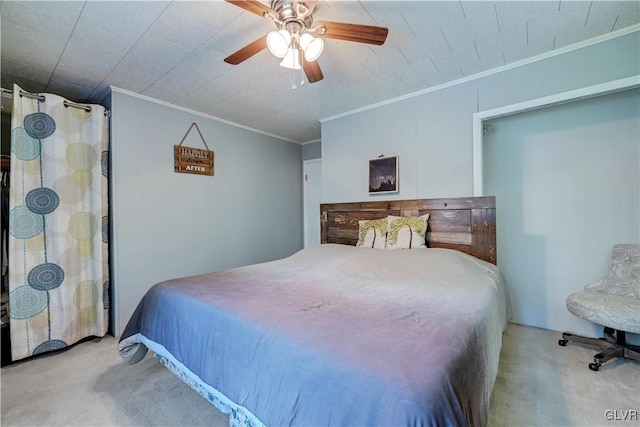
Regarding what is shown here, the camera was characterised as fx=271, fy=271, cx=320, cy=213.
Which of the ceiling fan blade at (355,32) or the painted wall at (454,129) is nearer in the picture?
the ceiling fan blade at (355,32)

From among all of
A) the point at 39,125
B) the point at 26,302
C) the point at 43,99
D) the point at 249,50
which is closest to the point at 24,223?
the point at 26,302

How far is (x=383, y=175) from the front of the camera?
3.16m

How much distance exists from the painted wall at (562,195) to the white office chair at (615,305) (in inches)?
7.3

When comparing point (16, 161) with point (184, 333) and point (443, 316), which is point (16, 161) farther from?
point (443, 316)

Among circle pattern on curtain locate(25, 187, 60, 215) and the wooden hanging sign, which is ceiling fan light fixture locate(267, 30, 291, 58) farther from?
circle pattern on curtain locate(25, 187, 60, 215)

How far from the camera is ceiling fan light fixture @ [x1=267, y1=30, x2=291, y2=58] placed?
1.56m

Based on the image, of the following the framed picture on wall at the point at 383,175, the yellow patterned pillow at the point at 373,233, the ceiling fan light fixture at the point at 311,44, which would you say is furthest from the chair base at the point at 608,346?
the ceiling fan light fixture at the point at 311,44

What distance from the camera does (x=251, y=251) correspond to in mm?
4051

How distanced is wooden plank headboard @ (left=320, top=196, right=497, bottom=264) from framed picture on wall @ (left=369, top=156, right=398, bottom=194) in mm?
158

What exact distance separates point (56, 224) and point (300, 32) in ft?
8.76

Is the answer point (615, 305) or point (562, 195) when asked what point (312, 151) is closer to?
point (562, 195)

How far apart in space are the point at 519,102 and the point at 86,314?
4460mm

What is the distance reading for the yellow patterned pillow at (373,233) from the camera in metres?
Answer: 2.79

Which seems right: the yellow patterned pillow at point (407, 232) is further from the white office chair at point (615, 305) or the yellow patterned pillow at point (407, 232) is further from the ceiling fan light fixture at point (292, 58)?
the ceiling fan light fixture at point (292, 58)
